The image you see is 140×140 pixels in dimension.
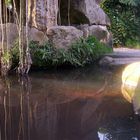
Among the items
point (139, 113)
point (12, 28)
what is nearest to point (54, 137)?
point (139, 113)

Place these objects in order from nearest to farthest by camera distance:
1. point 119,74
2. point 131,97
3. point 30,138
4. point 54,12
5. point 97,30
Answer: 1. point 30,138
2. point 131,97
3. point 119,74
4. point 54,12
5. point 97,30


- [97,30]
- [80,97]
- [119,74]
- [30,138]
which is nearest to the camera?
[30,138]

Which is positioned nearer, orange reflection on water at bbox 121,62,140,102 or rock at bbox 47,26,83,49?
orange reflection on water at bbox 121,62,140,102

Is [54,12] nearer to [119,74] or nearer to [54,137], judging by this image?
[119,74]

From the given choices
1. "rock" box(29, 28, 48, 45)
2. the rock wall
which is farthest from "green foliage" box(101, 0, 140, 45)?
"rock" box(29, 28, 48, 45)

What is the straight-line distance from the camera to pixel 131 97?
589 centimetres

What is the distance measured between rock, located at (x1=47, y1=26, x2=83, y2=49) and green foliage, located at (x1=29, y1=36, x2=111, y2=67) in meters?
0.14

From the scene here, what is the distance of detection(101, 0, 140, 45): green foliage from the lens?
1339 centimetres

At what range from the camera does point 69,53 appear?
948 centimetres

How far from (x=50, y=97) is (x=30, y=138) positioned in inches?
79.3

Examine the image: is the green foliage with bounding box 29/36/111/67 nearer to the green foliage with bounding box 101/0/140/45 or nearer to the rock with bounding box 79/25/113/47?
the rock with bounding box 79/25/113/47

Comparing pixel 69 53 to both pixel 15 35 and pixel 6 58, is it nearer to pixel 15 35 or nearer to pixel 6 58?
pixel 15 35

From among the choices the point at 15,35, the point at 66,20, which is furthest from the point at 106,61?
the point at 15,35

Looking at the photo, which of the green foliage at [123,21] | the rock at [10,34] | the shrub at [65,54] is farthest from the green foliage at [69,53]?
the green foliage at [123,21]
